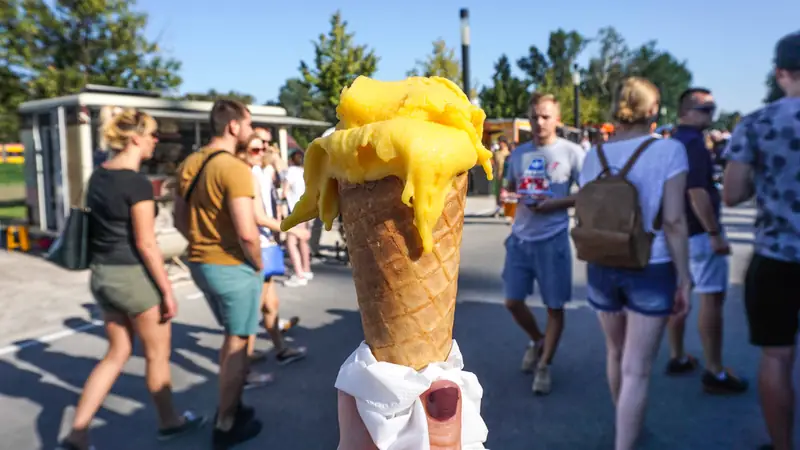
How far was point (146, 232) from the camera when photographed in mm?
3115

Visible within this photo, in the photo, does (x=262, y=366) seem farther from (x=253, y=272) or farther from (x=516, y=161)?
(x=516, y=161)

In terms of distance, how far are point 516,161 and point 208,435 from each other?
277 cm

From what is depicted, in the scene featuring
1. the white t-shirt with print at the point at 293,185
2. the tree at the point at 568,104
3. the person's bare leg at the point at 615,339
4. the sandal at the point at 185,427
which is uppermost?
the tree at the point at 568,104

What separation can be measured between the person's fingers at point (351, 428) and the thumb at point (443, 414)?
0.15 meters

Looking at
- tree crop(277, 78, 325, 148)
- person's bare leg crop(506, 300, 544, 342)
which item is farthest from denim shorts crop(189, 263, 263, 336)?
tree crop(277, 78, 325, 148)

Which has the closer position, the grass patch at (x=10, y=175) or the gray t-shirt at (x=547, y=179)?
the gray t-shirt at (x=547, y=179)

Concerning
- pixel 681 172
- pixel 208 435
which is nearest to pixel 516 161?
pixel 681 172

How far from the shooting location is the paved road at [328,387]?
3295 millimetres

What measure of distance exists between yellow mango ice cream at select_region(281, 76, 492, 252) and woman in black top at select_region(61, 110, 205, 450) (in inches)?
82.3

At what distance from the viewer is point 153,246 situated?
10.3 feet

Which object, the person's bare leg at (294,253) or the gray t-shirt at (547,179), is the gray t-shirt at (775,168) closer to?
the gray t-shirt at (547,179)

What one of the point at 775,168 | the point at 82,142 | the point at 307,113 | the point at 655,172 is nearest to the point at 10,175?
the point at 307,113

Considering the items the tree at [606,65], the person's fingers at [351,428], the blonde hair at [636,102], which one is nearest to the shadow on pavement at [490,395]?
the blonde hair at [636,102]

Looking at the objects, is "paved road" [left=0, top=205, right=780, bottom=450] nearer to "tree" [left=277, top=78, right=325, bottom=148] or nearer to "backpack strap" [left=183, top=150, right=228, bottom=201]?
"backpack strap" [left=183, top=150, right=228, bottom=201]
